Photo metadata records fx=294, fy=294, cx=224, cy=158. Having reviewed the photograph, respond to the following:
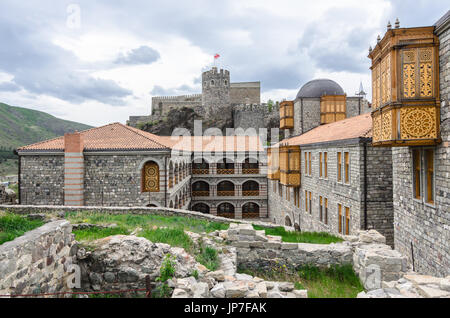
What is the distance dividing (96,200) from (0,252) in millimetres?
14278

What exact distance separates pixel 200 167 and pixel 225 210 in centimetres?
574

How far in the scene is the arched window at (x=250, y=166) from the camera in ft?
110

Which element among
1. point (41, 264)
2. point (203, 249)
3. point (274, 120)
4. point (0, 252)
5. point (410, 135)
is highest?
point (274, 120)

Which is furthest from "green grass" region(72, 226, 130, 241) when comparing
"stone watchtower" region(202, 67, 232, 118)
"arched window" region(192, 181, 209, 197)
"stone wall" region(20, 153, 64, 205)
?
"stone watchtower" region(202, 67, 232, 118)

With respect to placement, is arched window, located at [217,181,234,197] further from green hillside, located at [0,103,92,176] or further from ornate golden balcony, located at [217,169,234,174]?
green hillside, located at [0,103,92,176]

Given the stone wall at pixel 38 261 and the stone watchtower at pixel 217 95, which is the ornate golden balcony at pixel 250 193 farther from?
the stone wall at pixel 38 261

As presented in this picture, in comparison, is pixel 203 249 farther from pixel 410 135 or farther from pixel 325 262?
pixel 410 135

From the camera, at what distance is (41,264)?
5852mm

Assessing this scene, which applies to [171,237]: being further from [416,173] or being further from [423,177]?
[416,173]

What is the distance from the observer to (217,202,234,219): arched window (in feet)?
111

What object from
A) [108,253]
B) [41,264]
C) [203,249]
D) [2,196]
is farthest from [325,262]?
[2,196]

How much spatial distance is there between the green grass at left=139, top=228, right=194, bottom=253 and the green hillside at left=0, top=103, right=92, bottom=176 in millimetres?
52432

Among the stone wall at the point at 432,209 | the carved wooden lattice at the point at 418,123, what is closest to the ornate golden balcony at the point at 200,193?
the stone wall at the point at 432,209

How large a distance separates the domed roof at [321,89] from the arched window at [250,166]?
878 centimetres
